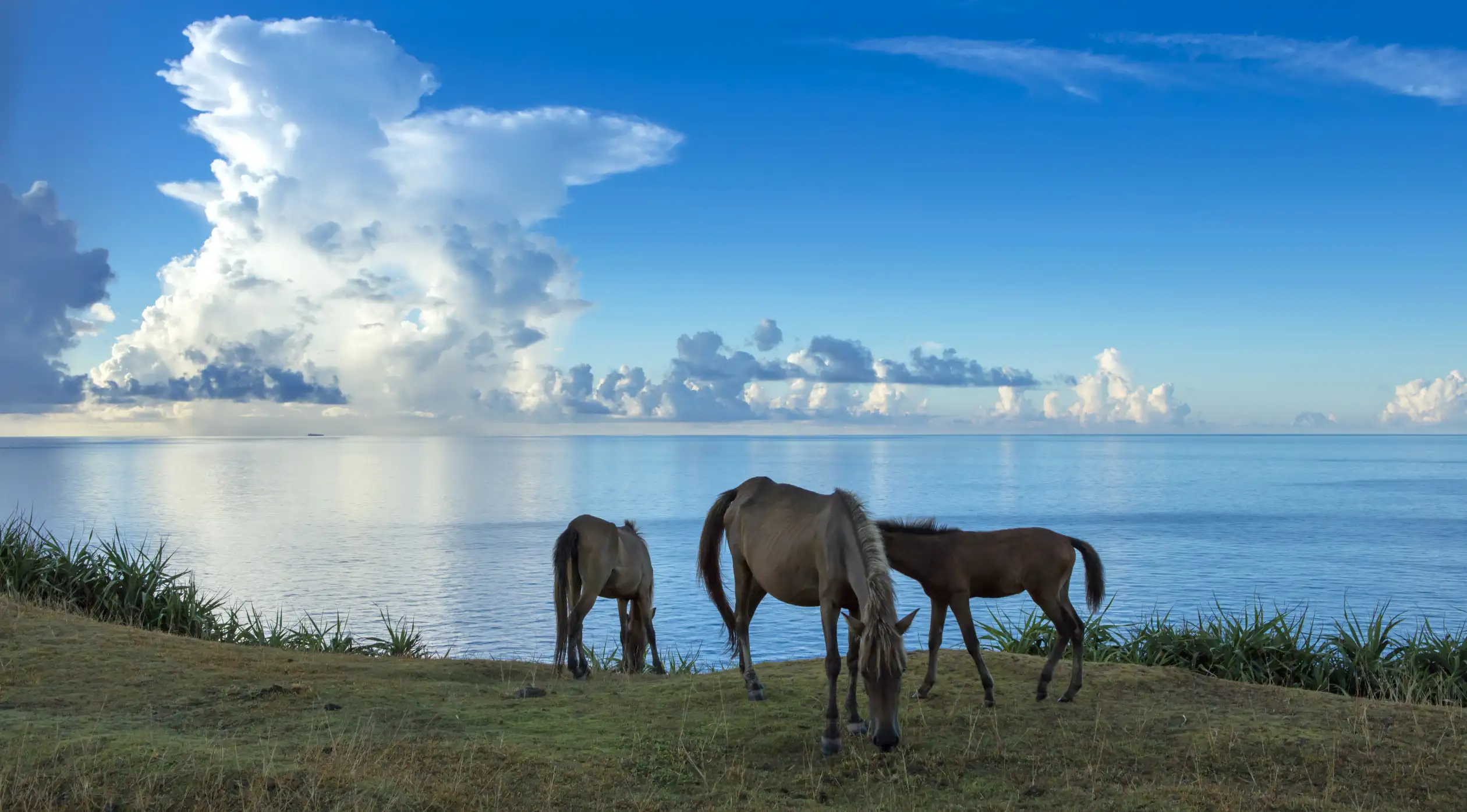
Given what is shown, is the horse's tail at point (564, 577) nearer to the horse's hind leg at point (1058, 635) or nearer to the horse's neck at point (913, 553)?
the horse's neck at point (913, 553)

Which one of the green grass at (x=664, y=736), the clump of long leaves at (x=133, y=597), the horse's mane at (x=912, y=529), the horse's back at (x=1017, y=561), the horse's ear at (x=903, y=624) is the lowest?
the clump of long leaves at (x=133, y=597)

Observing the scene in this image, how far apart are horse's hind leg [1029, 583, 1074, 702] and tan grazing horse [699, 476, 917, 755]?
1526 millimetres

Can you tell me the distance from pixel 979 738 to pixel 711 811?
228 cm

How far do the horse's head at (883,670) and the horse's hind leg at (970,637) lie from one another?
4.47 ft

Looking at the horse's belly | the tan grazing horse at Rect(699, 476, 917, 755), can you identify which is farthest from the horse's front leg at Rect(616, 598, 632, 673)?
the horse's belly

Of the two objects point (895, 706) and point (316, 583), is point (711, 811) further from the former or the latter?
point (316, 583)

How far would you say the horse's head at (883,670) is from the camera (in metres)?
6.24

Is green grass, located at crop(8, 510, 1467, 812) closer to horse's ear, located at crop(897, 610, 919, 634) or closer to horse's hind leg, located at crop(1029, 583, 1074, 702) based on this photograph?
horse's hind leg, located at crop(1029, 583, 1074, 702)

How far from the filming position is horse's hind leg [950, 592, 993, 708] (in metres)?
7.55

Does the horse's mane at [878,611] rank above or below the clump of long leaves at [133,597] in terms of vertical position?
above

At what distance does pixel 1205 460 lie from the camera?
18650 cm

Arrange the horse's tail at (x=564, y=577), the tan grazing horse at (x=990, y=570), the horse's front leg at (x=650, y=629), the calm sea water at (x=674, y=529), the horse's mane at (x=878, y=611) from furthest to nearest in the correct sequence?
the calm sea water at (x=674, y=529) < the horse's front leg at (x=650, y=629) < the horse's tail at (x=564, y=577) < the tan grazing horse at (x=990, y=570) < the horse's mane at (x=878, y=611)

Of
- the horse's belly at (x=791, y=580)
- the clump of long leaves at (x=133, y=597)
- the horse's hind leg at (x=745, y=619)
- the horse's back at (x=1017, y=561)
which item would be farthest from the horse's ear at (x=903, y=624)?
the clump of long leaves at (x=133, y=597)

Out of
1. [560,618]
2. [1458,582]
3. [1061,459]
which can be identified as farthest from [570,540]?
[1061,459]
